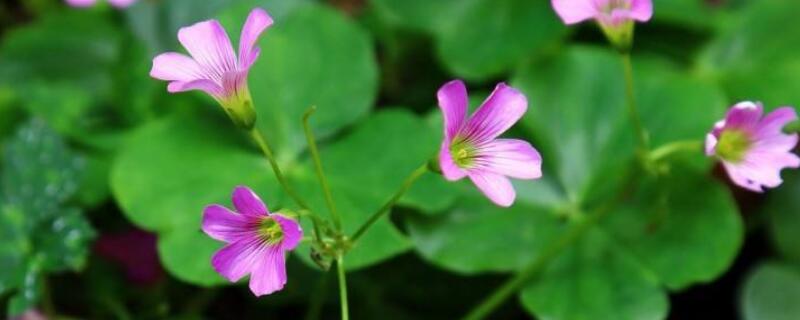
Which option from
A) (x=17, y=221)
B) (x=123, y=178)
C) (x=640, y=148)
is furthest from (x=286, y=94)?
(x=640, y=148)

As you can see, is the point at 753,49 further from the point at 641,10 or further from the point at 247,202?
the point at 247,202

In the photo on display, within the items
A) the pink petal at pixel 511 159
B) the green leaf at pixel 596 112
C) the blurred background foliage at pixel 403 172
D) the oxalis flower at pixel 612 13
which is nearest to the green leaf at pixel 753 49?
the blurred background foliage at pixel 403 172

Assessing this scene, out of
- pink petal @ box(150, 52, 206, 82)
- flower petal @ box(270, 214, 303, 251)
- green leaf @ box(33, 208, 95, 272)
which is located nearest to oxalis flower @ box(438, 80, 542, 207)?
flower petal @ box(270, 214, 303, 251)

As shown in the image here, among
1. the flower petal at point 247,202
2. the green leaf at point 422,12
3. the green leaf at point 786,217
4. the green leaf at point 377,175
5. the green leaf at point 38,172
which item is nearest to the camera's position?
the flower petal at point 247,202

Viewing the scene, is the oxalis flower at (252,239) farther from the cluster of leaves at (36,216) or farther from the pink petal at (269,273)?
the cluster of leaves at (36,216)

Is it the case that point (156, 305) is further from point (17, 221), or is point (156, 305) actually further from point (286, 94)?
point (286, 94)

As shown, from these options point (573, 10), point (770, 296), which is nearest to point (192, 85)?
point (573, 10)

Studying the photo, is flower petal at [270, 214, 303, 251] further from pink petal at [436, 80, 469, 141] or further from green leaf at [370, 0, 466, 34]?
green leaf at [370, 0, 466, 34]
